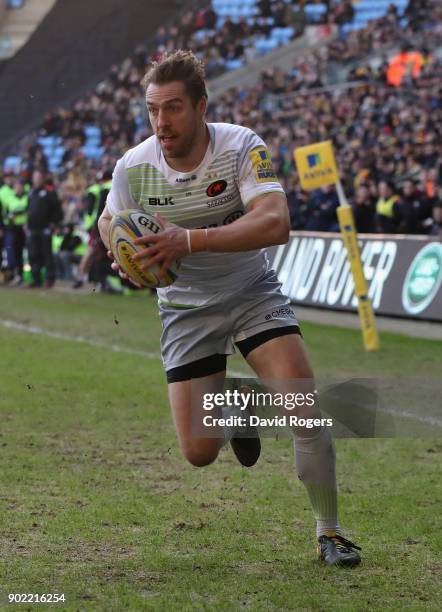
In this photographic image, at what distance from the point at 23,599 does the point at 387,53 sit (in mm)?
26950

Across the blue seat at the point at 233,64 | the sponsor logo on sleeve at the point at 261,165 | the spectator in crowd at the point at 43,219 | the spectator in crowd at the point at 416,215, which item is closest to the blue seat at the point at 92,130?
the blue seat at the point at 233,64

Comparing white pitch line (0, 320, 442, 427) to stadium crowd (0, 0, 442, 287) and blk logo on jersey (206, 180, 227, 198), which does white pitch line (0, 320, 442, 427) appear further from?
blk logo on jersey (206, 180, 227, 198)

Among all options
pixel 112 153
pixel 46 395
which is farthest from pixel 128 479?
pixel 112 153

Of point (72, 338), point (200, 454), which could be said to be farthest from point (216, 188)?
point (72, 338)

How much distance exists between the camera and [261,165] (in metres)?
5.04

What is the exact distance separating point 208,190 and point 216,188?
0.03 m

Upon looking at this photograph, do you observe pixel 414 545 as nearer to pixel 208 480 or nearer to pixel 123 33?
pixel 208 480

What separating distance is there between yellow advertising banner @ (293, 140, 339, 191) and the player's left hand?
8.92 meters

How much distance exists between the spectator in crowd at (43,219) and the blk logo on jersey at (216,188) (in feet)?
60.1

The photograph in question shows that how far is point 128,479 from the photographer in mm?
7062

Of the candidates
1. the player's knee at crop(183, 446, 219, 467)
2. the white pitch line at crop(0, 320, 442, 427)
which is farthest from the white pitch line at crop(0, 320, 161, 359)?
the player's knee at crop(183, 446, 219, 467)

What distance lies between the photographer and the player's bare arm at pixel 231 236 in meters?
4.58

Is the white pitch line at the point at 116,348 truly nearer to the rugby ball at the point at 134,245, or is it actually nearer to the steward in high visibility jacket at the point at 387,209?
the rugby ball at the point at 134,245

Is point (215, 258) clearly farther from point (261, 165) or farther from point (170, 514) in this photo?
point (170, 514)
